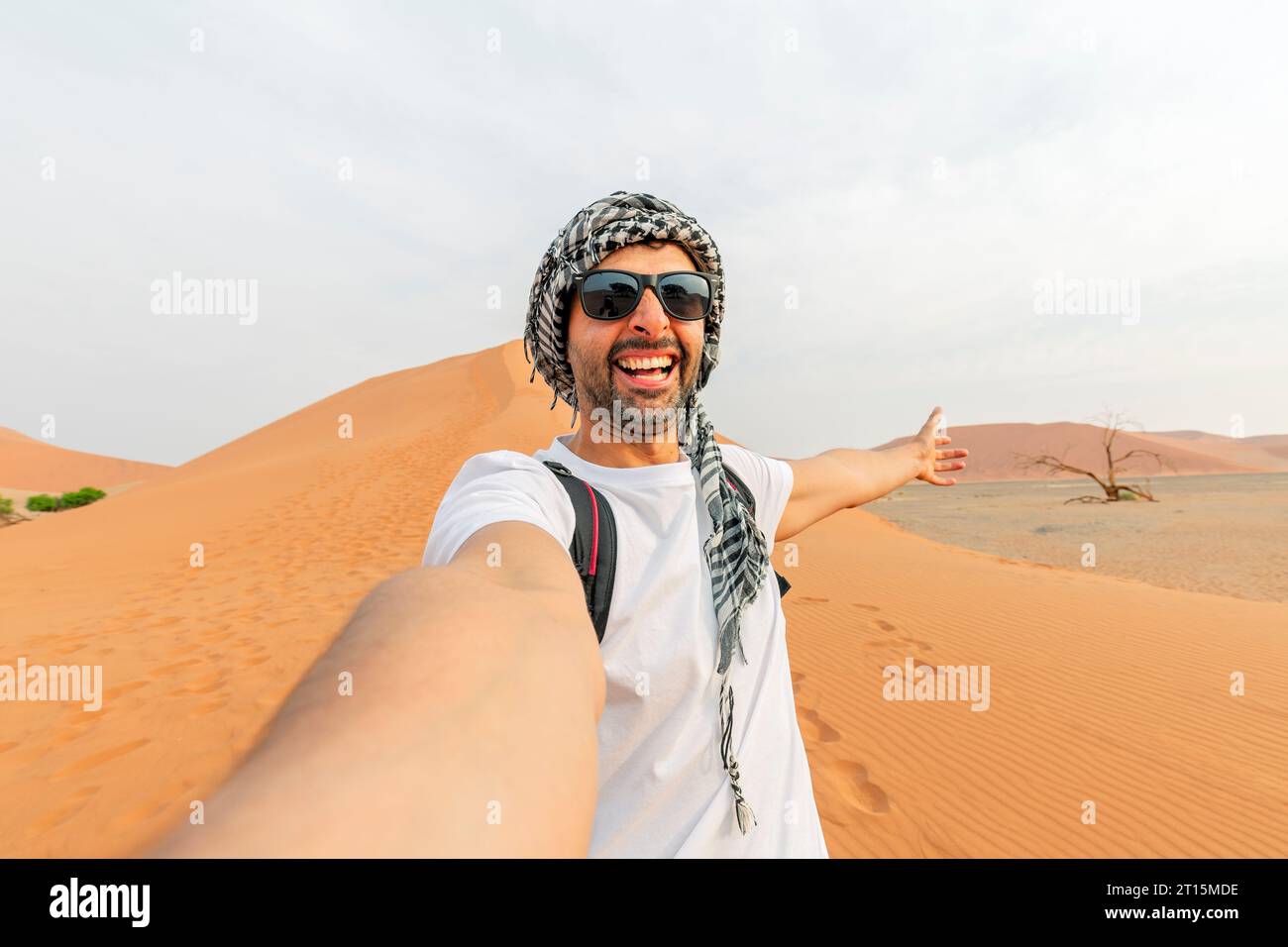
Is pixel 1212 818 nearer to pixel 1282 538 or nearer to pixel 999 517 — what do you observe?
pixel 1282 538

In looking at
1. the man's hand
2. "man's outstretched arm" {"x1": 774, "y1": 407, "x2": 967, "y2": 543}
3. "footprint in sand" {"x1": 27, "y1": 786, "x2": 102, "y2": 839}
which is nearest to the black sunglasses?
"man's outstretched arm" {"x1": 774, "y1": 407, "x2": 967, "y2": 543}

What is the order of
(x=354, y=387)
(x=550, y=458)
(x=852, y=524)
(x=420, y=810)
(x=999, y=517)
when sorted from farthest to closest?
(x=354, y=387)
(x=999, y=517)
(x=852, y=524)
(x=550, y=458)
(x=420, y=810)

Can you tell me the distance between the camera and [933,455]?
9.28ft

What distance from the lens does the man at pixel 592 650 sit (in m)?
0.49

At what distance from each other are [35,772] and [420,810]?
16.5 feet

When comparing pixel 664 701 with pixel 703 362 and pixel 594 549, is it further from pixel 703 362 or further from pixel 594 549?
pixel 703 362

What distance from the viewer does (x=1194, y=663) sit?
6.19 m

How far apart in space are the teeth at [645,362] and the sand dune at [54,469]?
88350mm

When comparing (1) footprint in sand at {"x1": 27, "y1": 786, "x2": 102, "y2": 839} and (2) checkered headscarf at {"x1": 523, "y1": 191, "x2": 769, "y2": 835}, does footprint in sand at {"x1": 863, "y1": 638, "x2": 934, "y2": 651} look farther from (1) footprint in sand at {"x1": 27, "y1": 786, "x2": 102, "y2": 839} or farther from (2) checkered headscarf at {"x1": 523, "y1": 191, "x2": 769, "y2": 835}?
(1) footprint in sand at {"x1": 27, "y1": 786, "x2": 102, "y2": 839}

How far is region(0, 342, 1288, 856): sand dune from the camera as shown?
356 centimetres

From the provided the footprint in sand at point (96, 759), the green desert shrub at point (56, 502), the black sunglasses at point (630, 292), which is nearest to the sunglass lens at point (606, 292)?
the black sunglasses at point (630, 292)

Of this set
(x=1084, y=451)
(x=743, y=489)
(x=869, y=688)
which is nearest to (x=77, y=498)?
(x=869, y=688)

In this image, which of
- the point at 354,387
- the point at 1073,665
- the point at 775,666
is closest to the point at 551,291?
the point at 775,666

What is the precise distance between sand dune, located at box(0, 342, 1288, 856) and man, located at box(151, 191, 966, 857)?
16 centimetres
